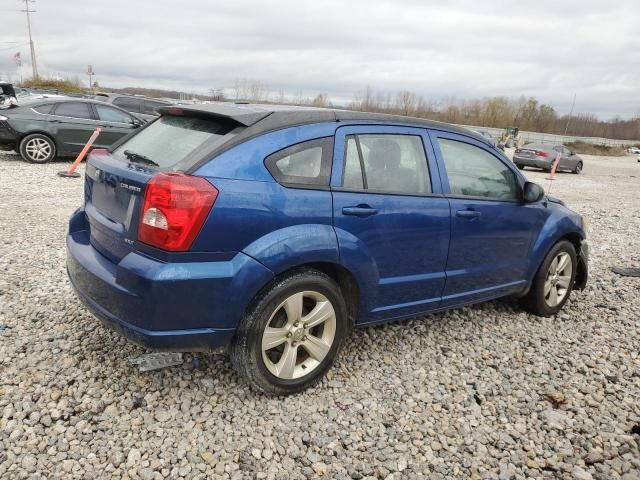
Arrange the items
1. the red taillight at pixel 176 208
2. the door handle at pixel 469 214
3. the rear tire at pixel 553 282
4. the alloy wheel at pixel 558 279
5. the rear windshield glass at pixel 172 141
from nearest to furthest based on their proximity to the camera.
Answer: the red taillight at pixel 176 208 < the rear windshield glass at pixel 172 141 < the door handle at pixel 469 214 < the rear tire at pixel 553 282 < the alloy wheel at pixel 558 279

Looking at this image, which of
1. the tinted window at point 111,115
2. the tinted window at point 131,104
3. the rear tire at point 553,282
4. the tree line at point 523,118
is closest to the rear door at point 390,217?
the rear tire at point 553,282

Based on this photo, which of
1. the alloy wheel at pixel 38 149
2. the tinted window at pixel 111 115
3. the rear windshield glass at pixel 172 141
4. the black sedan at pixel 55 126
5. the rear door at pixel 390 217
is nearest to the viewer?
the rear windshield glass at pixel 172 141

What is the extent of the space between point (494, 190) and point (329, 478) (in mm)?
2481

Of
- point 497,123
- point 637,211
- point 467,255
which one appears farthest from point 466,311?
point 497,123

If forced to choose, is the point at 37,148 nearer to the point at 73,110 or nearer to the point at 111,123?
the point at 73,110

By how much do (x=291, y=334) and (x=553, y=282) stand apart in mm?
2825

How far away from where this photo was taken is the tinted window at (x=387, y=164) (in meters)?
3.04

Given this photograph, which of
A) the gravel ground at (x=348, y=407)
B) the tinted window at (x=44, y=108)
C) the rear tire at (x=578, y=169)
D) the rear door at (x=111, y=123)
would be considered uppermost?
the tinted window at (x=44, y=108)

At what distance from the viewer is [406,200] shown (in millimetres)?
3197

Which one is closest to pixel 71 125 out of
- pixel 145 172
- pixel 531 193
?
pixel 145 172

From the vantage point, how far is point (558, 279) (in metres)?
4.58

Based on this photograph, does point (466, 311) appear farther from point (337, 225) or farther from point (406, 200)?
point (337, 225)

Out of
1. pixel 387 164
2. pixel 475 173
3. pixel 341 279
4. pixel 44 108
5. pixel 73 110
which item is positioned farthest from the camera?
pixel 73 110

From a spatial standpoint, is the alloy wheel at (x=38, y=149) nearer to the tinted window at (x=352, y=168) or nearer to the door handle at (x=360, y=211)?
the tinted window at (x=352, y=168)
